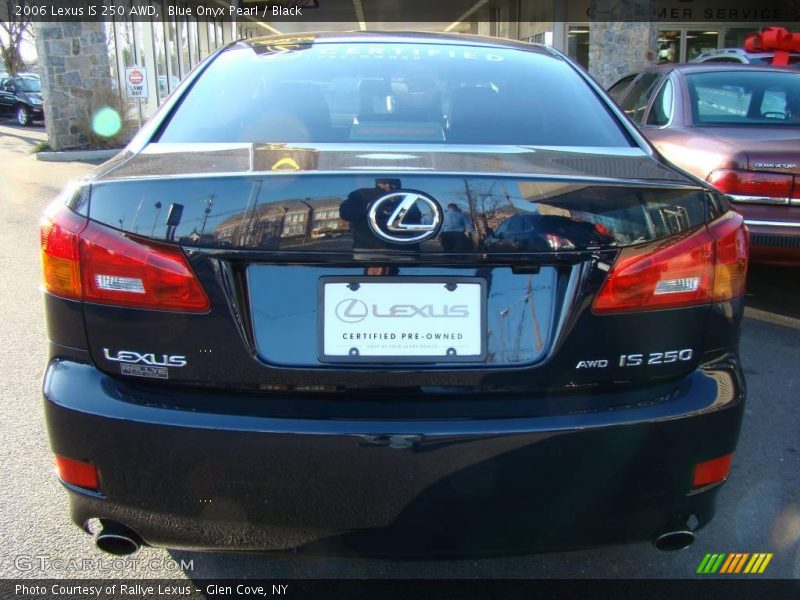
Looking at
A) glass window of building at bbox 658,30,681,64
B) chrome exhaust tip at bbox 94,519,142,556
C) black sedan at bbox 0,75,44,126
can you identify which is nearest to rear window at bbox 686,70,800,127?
chrome exhaust tip at bbox 94,519,142,556

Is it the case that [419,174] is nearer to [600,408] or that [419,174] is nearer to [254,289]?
[254,289]

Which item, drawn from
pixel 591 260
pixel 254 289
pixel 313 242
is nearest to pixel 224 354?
pixel 254 289

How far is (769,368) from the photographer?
156 inches

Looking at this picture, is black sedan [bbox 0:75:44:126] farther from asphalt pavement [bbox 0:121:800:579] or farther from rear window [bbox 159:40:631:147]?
rear window [bbox 159:40:631:147]

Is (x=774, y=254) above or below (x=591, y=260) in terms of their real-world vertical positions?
below

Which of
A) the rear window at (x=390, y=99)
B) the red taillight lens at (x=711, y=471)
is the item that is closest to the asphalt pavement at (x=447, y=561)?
the red taillight lens at (x=711, y=471)

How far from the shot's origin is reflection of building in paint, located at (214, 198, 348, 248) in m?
1.68

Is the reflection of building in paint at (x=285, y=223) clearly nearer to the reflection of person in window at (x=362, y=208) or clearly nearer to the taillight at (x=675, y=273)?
the reflection of person in window at (x=362, y=208)

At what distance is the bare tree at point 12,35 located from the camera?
29217 mm

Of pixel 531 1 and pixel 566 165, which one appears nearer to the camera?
pixel 566 165

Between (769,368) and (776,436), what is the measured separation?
0.85m

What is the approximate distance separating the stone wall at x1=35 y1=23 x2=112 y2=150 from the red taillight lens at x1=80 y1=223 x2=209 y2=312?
14113 millimetres

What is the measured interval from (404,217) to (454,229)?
0.39 feet

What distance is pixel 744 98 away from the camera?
557cm
